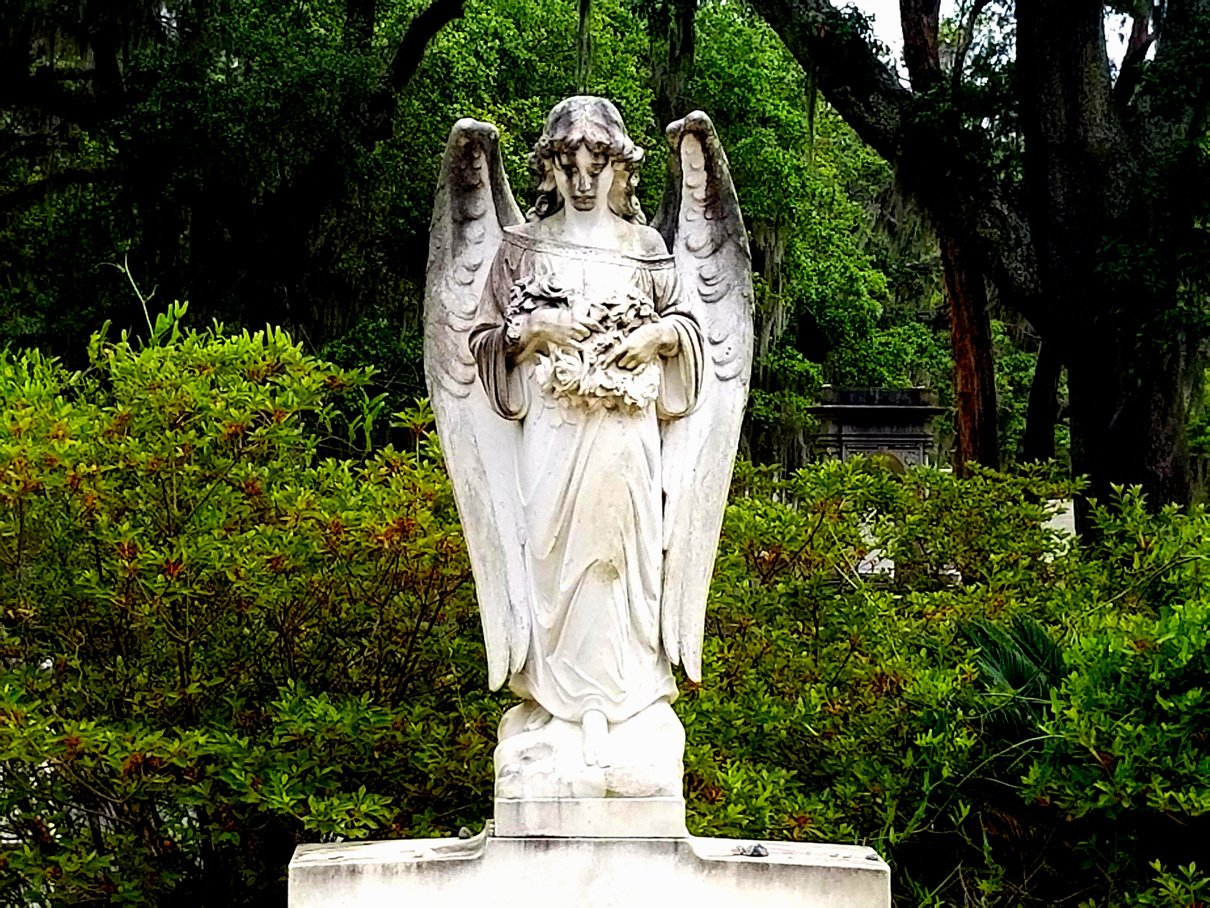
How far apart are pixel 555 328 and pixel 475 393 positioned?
1.08 ft

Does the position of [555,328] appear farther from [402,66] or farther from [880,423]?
[880,423]

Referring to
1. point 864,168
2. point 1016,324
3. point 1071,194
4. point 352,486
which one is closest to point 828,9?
point 1071,194

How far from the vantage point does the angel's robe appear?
13.1 ft

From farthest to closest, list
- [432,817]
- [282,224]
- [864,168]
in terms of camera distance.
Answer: [864,168]
[282,224]
[432,817]

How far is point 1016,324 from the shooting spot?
1880cm

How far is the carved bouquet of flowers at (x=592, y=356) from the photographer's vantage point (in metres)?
3.96

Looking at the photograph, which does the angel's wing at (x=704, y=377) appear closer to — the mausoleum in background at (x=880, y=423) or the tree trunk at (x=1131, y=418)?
the tree trunk at (x=1131, y=418)

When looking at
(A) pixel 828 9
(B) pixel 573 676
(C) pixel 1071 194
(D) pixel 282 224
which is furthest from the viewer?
(D) pixel 282 224

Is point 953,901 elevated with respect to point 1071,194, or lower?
lower

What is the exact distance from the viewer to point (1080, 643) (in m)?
5.29

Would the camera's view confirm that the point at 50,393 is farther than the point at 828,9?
No

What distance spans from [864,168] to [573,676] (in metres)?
21.2

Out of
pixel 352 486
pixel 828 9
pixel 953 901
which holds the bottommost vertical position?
pixel 953 901

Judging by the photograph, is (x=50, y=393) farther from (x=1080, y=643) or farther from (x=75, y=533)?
(x=1080, y=643)
